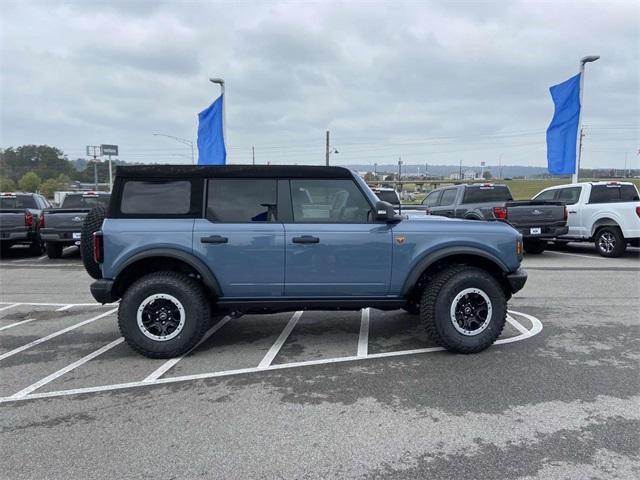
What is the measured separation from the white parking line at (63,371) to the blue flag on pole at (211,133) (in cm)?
1224

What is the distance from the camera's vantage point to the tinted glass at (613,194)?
457 inches

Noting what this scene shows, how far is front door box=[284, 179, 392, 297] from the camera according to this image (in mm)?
4566

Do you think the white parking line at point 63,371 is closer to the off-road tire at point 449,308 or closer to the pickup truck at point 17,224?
the off-road tire at point 449,308

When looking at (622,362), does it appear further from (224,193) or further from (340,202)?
(224,193)

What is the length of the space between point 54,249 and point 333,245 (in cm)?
1044

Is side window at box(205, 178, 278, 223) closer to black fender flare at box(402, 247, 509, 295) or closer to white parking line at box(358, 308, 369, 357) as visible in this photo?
black fender flare at box(402, 247, 509, 295)

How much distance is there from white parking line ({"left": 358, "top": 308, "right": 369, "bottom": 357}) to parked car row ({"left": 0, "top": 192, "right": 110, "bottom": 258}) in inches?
295

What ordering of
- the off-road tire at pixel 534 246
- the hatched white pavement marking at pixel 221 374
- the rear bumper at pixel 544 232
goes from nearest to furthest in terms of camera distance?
the hatched white pavement marking at pixel 221 374
the rear bumper at pixel 544 232
the off-road tire at pixel 534 246

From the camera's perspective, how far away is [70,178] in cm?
7219

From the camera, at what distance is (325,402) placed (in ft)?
11.9

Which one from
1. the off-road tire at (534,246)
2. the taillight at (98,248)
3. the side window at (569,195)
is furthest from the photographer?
the off-road tire at (534,246)

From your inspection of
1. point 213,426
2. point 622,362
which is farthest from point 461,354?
point 213,426

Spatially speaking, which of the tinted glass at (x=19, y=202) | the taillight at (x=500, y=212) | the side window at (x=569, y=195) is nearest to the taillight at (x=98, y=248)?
the taillight at (x=500, y=212)

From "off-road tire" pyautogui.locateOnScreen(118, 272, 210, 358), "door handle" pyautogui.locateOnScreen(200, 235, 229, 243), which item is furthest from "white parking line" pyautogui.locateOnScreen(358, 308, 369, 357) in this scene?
"door handle" pyautogui.locateOnScreen(200, 235, 229, 243)
